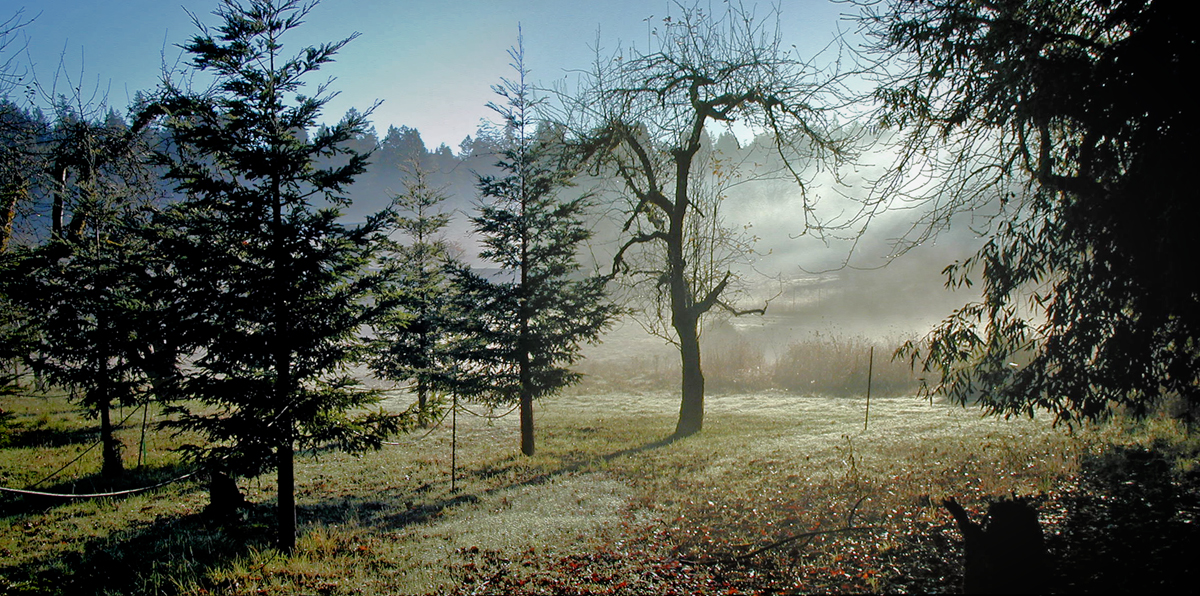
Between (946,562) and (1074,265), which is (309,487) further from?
(1074,265)

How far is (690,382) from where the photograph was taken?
1753cm

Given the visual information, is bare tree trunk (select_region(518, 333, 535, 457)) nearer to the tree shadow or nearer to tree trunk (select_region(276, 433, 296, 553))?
tree trunk (select_region(276, 433, 296, 553))

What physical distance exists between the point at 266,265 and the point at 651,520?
6.60 metres

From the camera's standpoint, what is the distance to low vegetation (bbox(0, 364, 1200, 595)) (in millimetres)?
6184

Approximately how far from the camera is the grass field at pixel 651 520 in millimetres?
6172

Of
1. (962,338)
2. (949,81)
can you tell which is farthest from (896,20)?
(962,338)

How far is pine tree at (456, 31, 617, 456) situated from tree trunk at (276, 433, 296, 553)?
6.92 meters

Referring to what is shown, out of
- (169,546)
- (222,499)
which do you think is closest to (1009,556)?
(169,546)

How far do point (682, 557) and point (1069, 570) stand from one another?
12.1ft

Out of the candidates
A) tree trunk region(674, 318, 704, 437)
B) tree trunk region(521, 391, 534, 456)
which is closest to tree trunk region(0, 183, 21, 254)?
tree trunk region(521, 391, 534, 456)

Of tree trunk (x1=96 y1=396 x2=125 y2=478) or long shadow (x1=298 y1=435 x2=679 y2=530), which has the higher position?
tree trunk (x1=96 y1=396 x2=125 y2=478)

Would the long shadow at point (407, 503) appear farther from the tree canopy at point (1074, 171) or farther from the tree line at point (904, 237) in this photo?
the tree canopy at point (1074, 171)

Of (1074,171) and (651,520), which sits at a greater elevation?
(1074,171)

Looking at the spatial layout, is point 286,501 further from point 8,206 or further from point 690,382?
point 690,382
